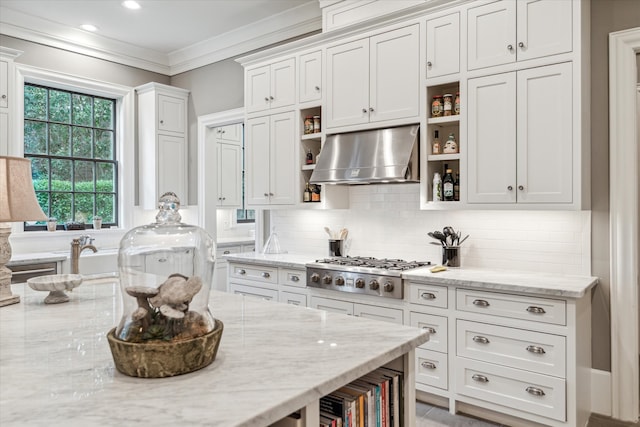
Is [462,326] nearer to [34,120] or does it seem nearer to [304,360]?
[304,360]

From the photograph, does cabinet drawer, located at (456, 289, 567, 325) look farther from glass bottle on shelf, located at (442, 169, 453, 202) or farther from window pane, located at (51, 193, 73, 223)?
window pane, located at (51, 193, 73, 223)

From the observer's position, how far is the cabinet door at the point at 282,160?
4.07 metres

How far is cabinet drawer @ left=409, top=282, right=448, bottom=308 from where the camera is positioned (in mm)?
2934

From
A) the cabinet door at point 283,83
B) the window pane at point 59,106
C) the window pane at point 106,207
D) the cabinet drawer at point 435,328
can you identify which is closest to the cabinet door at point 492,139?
the cabinet drawer at point 435,328

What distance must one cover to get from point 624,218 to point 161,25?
14.8 ft

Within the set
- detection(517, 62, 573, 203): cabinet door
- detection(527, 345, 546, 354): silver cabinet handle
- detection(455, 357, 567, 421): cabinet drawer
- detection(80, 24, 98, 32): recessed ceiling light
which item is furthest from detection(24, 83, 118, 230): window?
detection(527, 345, 546, 354): silver cabinet handle

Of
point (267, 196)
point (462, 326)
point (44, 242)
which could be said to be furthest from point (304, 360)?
point (44, 242)

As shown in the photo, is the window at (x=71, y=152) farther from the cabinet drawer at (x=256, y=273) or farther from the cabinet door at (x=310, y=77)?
the cabinet door at (x=310, y=77)

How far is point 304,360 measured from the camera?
123 centimetres

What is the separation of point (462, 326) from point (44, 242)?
4201mm

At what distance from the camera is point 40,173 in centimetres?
Answer: 486

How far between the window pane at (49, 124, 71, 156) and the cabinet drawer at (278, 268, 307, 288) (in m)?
3.00

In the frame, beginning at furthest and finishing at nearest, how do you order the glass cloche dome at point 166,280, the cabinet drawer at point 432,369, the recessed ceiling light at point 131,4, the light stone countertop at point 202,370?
1. the recessed ceiling light at point 131,4
2. the cabinet drawer at point 432,369
3. the glass cloche dome at point 166,280
4. the light stone countertop at point 202,370

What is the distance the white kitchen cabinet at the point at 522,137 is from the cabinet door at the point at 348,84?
34.1 inches
